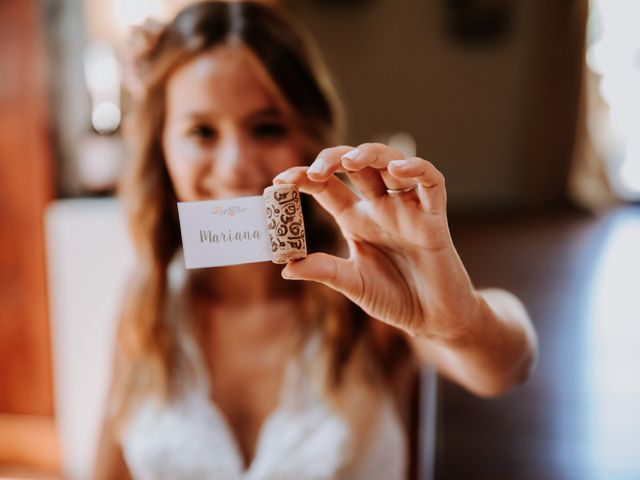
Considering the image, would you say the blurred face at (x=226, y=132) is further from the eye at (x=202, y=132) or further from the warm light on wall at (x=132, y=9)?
the warm light on wall at (x=132, y=9)

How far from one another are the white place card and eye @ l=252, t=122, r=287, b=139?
0.24 meters

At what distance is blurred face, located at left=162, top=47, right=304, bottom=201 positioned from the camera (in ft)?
2.29

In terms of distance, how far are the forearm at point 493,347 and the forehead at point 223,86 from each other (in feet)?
1.24

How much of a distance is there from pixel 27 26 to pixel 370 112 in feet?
13.5

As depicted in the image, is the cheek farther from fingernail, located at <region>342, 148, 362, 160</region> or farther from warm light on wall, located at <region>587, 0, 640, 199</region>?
warm light on wall, located at <region>587, 0, 640, 199</region>

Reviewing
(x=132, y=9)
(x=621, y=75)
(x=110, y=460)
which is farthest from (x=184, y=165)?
(x=621, y=75)

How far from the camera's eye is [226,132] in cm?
72

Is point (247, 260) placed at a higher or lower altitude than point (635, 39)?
lower

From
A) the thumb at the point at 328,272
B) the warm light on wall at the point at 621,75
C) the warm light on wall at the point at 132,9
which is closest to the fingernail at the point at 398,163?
the thumb at the point at 328,272

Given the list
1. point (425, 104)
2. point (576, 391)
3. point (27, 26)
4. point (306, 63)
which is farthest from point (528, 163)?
point (306, 63)

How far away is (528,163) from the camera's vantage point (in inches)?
207

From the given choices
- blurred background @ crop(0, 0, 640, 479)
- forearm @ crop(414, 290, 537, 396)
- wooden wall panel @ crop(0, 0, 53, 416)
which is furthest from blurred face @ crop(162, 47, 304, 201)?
wooden wall panel @ crop(0, 0, 53, 416)

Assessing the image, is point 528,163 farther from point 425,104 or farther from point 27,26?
point 27,26

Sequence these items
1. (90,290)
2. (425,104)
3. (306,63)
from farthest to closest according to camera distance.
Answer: (425,104) < (90,290) < (306,63)
